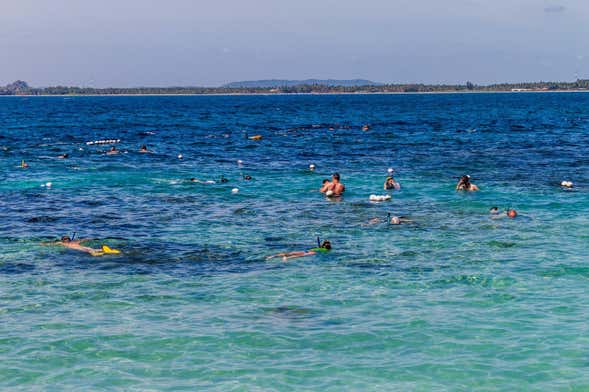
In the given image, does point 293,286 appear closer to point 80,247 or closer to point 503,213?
point 80,247

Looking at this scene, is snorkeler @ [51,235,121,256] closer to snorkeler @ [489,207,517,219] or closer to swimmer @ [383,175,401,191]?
snorkeler @ [489,207,517,219]

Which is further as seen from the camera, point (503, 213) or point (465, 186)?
point (465, 186)

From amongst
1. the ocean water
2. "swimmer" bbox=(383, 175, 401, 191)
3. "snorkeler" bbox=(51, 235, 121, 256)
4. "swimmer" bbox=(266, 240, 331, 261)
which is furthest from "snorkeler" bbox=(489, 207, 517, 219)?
"snorkeler" bbox=(51, 235, 121, 256)

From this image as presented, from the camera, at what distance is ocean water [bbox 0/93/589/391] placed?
15.1 meters

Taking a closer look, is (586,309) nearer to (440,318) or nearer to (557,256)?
(440,318)

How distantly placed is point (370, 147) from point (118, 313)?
47.9 metres

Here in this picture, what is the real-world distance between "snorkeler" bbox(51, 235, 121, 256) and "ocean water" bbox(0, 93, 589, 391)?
1.53 ft

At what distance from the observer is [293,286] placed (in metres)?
20.7

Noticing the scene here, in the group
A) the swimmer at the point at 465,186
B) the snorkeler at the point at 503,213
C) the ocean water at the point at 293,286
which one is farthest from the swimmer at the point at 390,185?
the snorkeler at the point at 503,213

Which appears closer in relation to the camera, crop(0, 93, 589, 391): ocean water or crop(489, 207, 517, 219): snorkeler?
crop(0, 93, 589, 391): ocean water

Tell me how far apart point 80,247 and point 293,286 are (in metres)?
8.80

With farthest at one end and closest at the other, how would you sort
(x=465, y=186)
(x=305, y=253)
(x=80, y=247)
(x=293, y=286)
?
(x=465, y=186) < (x=80, y=247) < (x=305, y=253) < (x=293, y=286)

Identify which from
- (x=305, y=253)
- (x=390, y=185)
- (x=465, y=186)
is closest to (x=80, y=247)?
(x=305, y=253)

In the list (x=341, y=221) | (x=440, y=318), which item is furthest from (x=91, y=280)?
(x=341, y=221)
